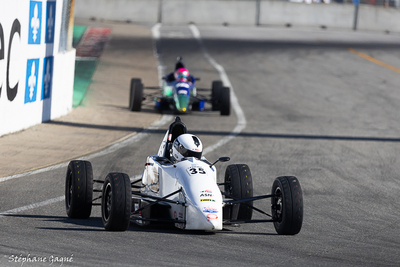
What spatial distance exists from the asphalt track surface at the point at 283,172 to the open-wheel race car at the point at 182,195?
7.6 inches

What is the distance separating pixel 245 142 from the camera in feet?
50.7

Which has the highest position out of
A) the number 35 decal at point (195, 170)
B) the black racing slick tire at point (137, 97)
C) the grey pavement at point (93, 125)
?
the number 35 decal at point (195, 170)

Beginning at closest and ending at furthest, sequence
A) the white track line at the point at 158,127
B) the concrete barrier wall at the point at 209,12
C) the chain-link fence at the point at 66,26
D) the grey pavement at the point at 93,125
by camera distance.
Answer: the white track line at the point at 158,127 < the grey pavement at the point at 93,125 < the chain-link fence at the point at 66,26 < the concrete barrier wall at the point at 209,12

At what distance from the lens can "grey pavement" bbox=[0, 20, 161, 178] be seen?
42.6 feet

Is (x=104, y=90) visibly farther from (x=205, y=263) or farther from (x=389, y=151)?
(x=205, y=263)

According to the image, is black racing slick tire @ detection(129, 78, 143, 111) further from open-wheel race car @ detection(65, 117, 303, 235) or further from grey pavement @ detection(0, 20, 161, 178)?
open-wheel race car @ detection(65, 117, 303, 235)

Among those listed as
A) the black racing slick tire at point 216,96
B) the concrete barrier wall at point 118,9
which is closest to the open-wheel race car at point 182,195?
the black racing slick tire at point 216,96

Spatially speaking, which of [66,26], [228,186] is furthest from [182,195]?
[66,26]

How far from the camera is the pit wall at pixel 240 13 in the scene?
44.2 meters

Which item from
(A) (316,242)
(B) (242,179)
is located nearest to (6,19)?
(B) (242,179)

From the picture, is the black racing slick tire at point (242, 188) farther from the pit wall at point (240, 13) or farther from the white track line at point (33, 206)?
the pit wall at point (240, 13)

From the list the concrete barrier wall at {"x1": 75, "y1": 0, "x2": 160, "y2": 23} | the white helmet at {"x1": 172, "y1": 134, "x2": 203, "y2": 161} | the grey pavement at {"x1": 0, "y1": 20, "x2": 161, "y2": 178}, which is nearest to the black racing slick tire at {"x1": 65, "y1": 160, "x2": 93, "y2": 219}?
the white helmet at {"x1": 172, "y1": 134, "x2": 203, "y2": 161}

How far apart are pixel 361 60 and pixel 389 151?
17519mm
